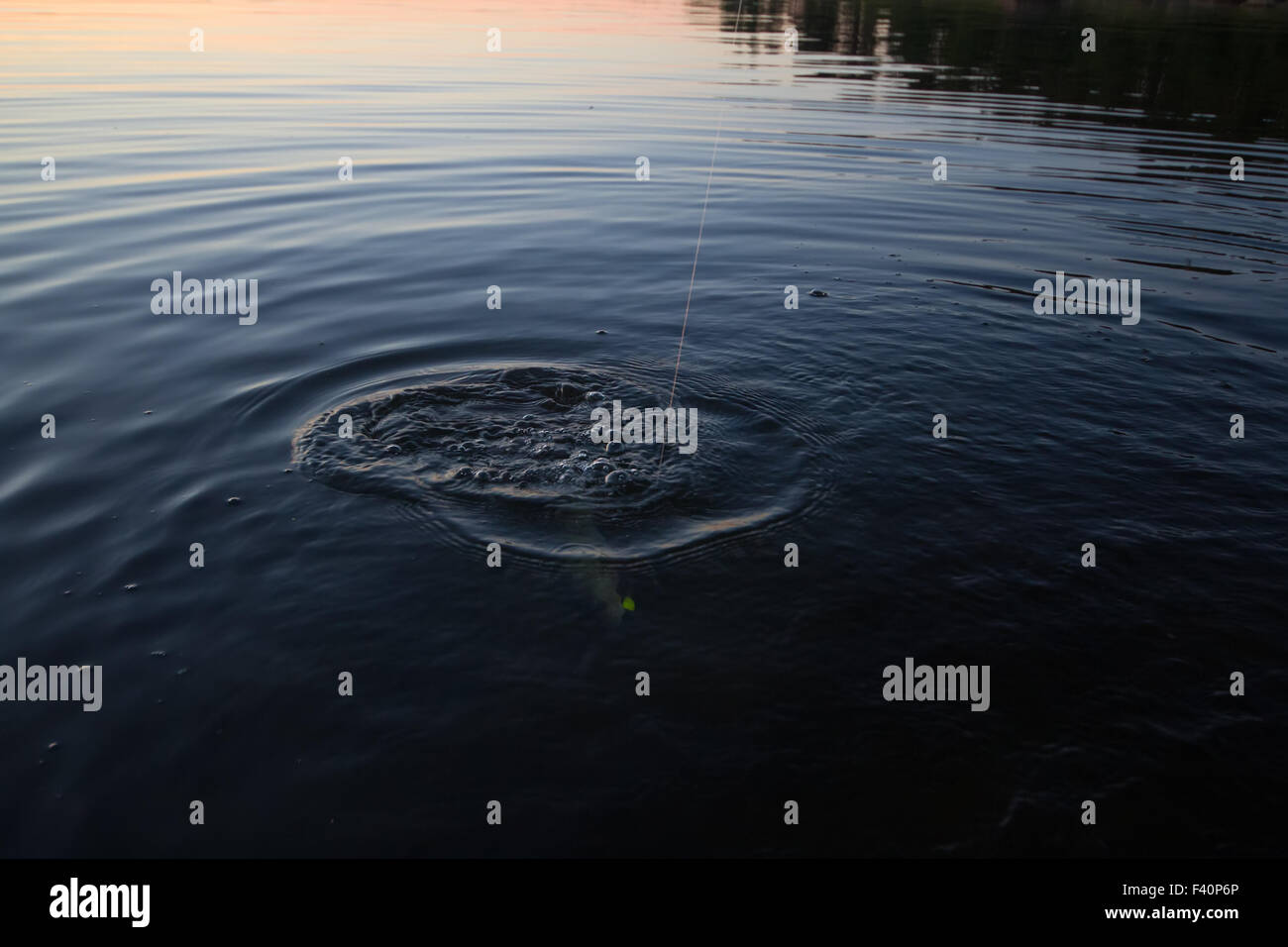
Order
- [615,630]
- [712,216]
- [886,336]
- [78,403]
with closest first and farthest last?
[615,630] → [78,403] → [886,336] → [712,216]

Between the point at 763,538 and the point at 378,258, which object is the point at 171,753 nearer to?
the point at 763,538

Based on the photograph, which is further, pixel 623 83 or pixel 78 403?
pixel 623 83

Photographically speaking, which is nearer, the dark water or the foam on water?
the dark water

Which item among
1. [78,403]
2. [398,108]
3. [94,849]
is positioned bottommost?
[94,849]

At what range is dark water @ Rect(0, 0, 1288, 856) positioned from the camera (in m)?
5.13

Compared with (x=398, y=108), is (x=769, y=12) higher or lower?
higher

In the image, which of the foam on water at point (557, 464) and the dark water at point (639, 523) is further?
the foam on water at point (557, 464)

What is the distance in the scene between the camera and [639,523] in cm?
746

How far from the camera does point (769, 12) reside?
2520 inches

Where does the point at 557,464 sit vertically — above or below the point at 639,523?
above

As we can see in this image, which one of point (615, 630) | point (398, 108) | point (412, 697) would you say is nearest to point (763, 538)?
point (615, 630)

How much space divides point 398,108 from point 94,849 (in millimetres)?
27562

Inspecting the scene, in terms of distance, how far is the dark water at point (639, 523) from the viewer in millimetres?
5133
